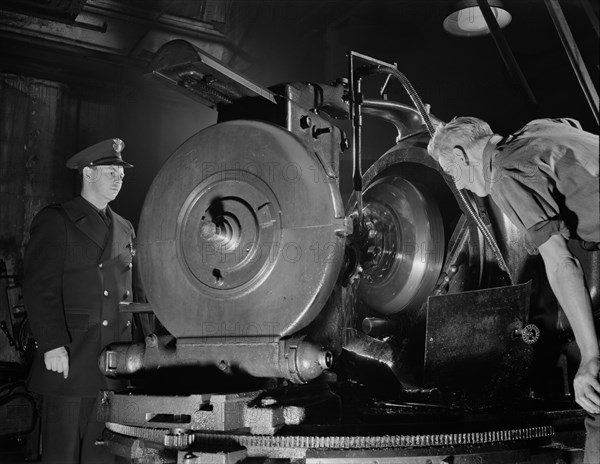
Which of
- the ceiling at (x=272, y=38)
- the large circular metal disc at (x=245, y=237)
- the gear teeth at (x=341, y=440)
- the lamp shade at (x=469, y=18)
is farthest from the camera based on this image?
the ceiling at (x=272, y=38)

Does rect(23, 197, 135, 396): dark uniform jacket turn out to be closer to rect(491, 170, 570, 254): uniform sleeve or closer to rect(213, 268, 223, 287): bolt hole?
rect(213, 268, 223, 287): bolt hole

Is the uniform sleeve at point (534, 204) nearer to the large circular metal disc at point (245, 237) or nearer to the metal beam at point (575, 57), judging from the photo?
the metal beam at point (575, 57)

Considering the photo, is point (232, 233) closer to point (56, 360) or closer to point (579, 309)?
point (56, 360)

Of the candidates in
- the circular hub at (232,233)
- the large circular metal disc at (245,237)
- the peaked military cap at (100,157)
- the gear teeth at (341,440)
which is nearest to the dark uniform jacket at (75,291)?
the peaked military cap at (100,157)

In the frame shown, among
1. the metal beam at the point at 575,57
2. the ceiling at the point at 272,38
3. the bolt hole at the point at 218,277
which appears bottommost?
the bolt hole at the point at 218,277

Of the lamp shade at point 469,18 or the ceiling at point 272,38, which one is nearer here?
the lamp shade at point 469,18

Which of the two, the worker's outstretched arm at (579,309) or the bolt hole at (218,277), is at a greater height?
the bolt hole at (218,277)

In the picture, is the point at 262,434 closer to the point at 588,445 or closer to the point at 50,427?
the point at 588,445

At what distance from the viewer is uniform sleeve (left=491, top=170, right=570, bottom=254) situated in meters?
1.68

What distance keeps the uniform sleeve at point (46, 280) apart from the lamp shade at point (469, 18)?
231cm

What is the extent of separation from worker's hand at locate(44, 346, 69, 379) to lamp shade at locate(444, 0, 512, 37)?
2614 mm

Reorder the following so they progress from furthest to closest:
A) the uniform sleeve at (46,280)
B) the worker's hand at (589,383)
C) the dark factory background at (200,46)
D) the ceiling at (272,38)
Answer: the ceiling at (272,38), the dark factory background at (200,46), the uniform sleeve at (46,280), the worker's hand at (589,383)

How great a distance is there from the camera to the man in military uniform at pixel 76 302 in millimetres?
2607

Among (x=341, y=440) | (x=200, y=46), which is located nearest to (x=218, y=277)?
(x=341, y=440)
